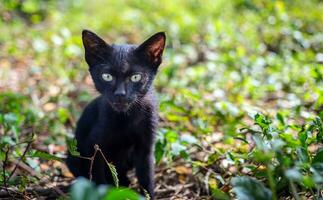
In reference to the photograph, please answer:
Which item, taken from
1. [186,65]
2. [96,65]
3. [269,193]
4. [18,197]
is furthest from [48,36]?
[269,193]

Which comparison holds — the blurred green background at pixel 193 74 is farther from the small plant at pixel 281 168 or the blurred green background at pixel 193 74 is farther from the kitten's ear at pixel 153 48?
the kitten's ear at pixel 153 48

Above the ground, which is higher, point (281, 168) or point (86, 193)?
point (281, 168)

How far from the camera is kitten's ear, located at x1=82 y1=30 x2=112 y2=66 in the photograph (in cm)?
338

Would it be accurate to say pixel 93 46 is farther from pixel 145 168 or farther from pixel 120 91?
pixel 145 168

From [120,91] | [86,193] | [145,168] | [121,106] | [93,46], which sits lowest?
[145,168]

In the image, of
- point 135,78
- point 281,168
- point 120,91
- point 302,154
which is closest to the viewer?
point 281,168

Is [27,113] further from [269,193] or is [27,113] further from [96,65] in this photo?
[269,193]

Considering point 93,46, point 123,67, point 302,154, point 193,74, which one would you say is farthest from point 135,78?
point 193,74

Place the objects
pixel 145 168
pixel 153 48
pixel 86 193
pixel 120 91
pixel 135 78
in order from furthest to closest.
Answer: pixel 145 168
pixel 153 48
pixel 135 78
pixel 120 91
pixel 86 193

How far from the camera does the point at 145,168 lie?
3.59 m

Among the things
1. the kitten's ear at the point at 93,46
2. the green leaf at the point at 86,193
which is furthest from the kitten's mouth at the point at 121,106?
the green leaf at the point at 86,193

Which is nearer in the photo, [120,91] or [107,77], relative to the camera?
[120,91]

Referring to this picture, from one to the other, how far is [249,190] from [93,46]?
1.78m

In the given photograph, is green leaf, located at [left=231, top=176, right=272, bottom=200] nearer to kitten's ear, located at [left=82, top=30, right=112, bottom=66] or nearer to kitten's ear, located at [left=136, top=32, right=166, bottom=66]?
kitten's ear, located at [left=136, top=32, right=166, bottom=66]
